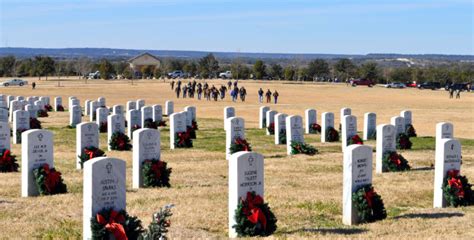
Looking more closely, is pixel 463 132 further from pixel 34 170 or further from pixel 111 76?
pixel 111 76

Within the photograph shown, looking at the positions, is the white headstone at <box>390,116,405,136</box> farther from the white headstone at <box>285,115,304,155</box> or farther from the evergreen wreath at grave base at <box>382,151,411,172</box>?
the evergreen wreath at grave base at <box>382,151,411,172</box>

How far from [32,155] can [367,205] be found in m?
7.31

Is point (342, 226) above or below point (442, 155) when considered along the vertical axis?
below

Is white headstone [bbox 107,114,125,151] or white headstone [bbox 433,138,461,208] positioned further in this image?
white headstone [bbox 107,114,125,151]

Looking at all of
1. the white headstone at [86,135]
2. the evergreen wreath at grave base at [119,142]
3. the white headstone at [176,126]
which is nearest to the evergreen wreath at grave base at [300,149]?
the white headstone at [176,126]

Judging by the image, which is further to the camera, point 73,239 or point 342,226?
point 342,226

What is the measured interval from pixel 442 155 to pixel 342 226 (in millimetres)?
3326

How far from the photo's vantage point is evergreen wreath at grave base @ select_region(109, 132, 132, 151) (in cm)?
2664

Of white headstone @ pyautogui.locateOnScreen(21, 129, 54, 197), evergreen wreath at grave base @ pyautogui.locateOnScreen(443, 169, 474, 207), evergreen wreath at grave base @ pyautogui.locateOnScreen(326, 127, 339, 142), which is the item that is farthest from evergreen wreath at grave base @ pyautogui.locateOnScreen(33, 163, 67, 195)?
evergreen wreath at grave base @ pyautogui.locateOnScreen(326, 127, 339, 142)

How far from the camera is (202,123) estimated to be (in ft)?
132

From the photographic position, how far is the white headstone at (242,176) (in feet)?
41.9

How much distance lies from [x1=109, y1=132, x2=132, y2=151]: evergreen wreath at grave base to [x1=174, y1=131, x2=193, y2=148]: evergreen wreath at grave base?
1.89m

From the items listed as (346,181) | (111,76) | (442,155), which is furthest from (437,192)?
(111,76)

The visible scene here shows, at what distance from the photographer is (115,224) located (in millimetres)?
11461
